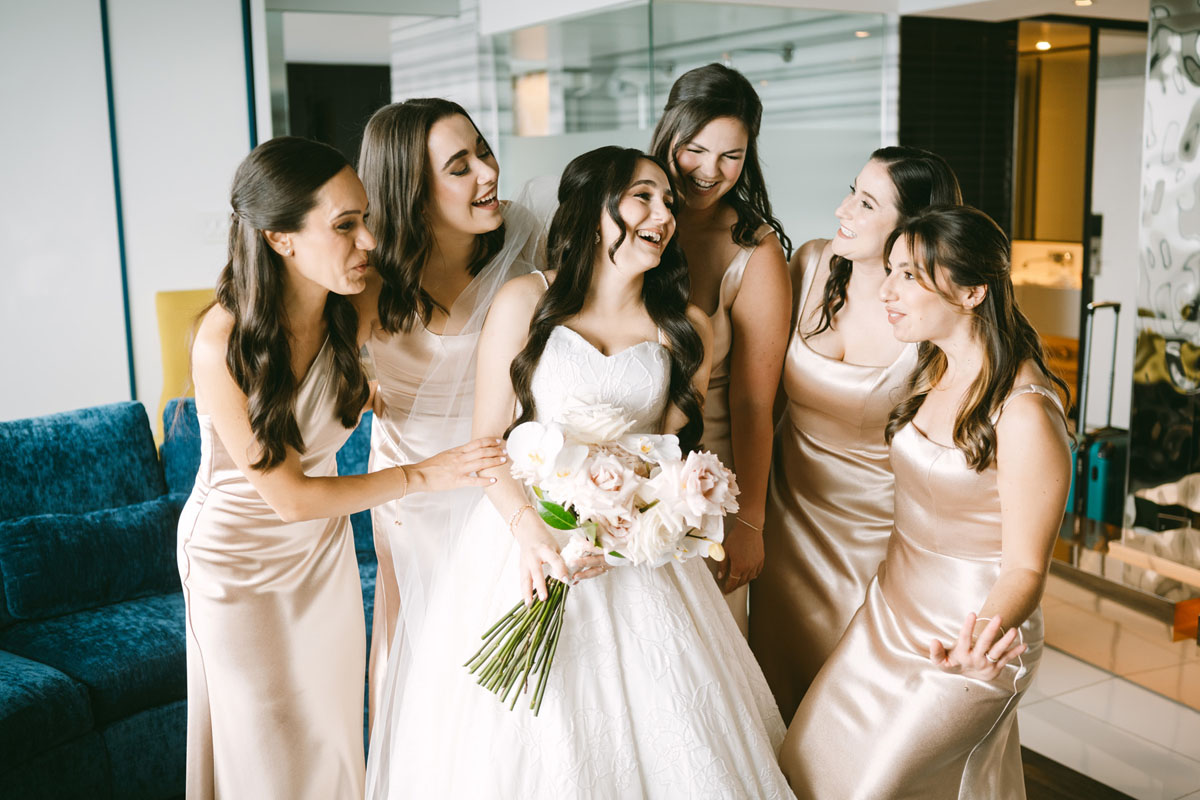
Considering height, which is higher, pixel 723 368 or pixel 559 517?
pixel 723 368

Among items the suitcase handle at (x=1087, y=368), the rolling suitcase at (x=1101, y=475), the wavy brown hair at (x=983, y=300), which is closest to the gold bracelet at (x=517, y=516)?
the wavy brown hair at (x=983, y=300)

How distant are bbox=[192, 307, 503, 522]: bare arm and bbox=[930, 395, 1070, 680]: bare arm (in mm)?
961

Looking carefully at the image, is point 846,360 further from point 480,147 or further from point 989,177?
point 989,177

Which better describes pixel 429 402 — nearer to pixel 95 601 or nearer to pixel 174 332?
pixel 95 601

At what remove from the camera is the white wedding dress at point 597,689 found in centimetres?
198

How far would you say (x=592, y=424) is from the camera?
1.90 metres

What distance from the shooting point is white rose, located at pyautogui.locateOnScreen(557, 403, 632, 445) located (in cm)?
190

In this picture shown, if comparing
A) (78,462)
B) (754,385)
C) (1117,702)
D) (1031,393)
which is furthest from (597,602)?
(1117,702)

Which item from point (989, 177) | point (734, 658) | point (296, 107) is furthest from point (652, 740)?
point (296, 107)

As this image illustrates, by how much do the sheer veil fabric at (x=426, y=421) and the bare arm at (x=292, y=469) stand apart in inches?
6.5

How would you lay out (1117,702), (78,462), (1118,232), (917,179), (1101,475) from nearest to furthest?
1. (917,179)
2. (78,462)
3. (1117,702)
4. (1101,475)
5. (1118,232)

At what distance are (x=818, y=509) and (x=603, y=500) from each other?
1017 millimetres

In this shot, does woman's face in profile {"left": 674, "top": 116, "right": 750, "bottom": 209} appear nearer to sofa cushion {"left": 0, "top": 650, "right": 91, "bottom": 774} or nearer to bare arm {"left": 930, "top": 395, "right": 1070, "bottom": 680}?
bare arm {"left": 930, "top": 395, "right": 1070, "bottom": 680}

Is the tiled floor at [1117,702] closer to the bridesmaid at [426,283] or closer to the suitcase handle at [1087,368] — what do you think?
the suitcase handle at [1087,368]
